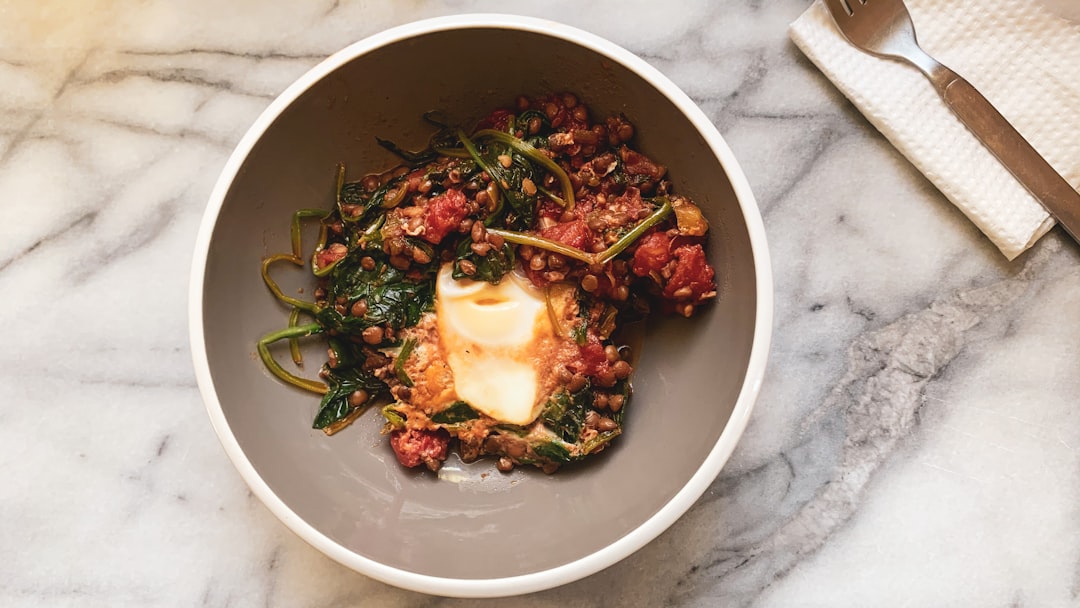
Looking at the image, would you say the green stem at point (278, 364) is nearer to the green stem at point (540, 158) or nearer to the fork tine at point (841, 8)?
the green stem at point (540, 158)

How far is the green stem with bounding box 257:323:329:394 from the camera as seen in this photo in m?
2.31

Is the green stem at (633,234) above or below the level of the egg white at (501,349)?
above

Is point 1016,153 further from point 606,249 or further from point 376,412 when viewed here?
point 376,412

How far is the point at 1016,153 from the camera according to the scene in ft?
8.22

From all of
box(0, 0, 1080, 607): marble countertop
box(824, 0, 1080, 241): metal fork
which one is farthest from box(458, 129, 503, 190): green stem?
box(824, 0, 1080, 241): metal fork

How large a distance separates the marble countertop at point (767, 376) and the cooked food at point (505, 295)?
1.38ft

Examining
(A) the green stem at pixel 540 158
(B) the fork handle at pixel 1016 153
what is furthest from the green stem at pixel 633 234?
(B) the fork handle at pixel 1016 153

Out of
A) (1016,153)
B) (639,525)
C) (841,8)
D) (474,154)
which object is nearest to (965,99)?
(1016,153)

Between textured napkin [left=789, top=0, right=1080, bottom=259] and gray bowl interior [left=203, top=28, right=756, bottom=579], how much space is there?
2.25 ft

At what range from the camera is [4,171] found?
2639mm

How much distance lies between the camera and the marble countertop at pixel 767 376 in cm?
254

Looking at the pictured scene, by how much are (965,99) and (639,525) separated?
155 centimetres

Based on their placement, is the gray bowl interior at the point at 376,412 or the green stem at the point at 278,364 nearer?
the gray bowl interior at the point at 376,412

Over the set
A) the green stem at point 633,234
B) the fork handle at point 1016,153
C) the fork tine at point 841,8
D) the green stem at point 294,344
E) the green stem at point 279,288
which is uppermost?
the fork tine at point 841,8
